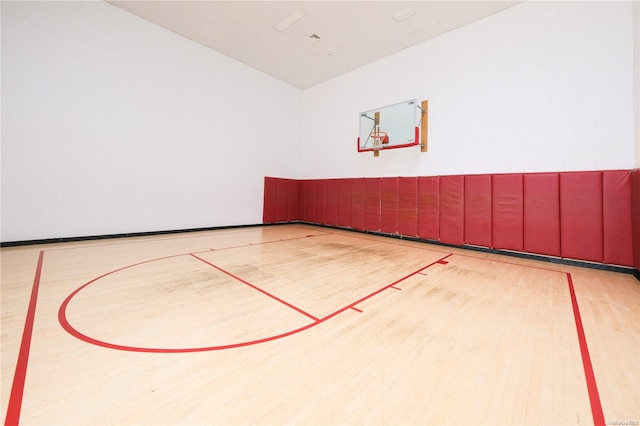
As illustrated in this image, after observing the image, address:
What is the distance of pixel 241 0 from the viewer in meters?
4.47

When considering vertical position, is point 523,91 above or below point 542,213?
above

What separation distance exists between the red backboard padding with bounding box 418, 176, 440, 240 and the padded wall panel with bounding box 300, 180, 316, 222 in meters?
3.19

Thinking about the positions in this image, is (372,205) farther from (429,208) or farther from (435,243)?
(435,243)

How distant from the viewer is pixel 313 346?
5.10ft

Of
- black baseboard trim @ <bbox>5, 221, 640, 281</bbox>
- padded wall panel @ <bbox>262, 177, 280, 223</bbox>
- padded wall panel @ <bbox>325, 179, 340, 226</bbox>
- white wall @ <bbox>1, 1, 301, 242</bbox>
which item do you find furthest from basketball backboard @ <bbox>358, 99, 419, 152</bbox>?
white wall @ <bbox>1, 1, 301, 242</bbox>

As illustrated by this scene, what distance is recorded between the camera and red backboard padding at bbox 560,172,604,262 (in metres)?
3.47

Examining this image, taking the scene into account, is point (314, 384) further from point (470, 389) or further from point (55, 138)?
point (55, 138)

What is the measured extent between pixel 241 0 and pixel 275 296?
5007mm

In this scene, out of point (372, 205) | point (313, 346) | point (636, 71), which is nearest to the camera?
point (313, 346)

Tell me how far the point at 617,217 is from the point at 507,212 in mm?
1170

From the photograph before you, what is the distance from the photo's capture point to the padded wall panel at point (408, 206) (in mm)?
5305

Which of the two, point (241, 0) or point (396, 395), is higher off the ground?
point (241, 0)

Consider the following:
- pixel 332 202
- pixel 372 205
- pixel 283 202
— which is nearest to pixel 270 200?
pixel 283 202

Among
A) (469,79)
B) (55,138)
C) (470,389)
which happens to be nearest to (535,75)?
(469,79)
